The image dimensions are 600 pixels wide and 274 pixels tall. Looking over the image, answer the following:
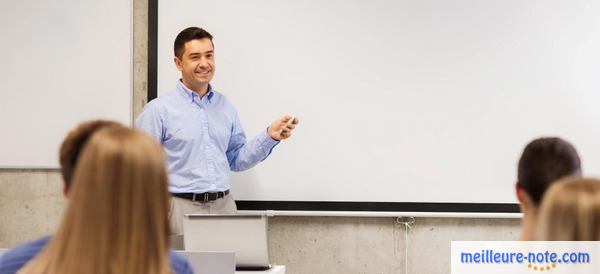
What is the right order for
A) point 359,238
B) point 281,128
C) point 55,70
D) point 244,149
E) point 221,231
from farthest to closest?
point 55,70, point 359,238, point 244,149, point 281,128, point 221,231

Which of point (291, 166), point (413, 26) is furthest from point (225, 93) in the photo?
point (413, 26)

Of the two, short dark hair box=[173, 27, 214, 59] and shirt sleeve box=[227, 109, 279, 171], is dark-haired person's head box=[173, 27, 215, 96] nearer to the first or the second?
short dark hair box=[173, 27, 214, 59]

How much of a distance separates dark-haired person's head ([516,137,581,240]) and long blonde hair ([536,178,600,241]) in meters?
0.46

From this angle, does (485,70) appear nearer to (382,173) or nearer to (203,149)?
(382,173)

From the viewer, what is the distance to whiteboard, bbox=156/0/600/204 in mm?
4516

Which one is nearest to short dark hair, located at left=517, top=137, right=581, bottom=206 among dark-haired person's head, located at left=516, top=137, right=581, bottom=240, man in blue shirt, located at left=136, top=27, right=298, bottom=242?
dark-haired person's head, located at left=516, top=137, right=581, bottom=240

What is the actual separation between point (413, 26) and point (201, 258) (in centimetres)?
250

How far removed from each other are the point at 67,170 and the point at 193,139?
249 centimetres

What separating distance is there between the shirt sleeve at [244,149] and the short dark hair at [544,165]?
2181 millimetres

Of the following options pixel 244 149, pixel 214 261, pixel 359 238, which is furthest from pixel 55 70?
pixel 214 261

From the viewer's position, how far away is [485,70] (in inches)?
179

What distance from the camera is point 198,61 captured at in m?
A: 4.07

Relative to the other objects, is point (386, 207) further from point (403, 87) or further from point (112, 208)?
point (112, 208)

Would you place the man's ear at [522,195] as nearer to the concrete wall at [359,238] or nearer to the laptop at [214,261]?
the laptop at [214,261]
